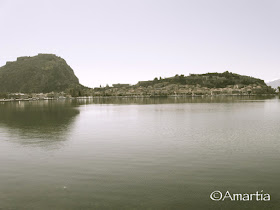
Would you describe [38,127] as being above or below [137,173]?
above

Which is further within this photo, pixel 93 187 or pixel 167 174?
pixel 167 174

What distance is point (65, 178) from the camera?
21375 millimetres

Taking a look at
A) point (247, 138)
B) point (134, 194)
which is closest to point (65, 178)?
point (134, 194)

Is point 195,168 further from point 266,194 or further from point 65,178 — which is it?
point 65,178

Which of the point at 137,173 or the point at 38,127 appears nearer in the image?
→ the point at 137,173

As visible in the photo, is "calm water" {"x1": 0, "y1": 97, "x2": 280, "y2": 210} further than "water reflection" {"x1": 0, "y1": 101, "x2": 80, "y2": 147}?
No

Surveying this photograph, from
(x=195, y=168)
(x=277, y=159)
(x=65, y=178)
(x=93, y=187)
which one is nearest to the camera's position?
(x=93, y=187)

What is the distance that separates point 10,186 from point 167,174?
40.2 feet

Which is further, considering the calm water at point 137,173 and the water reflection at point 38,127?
the water reflection at point 38,127

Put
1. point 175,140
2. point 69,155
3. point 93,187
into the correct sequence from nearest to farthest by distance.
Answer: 1. point 93,187
2. point 69,155
3. point 175,140

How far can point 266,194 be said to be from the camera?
57.3ft

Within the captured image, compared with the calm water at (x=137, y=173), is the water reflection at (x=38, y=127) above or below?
above

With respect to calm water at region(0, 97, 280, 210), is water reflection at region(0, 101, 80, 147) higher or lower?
higher

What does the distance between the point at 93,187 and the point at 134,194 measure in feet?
11.0
